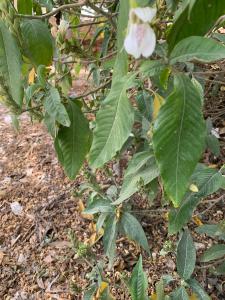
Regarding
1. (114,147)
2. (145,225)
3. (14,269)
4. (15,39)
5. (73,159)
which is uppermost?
(15,39)

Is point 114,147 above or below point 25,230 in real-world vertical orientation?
above

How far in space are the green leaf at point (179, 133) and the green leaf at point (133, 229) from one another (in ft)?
2.72

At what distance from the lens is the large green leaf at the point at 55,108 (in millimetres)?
887

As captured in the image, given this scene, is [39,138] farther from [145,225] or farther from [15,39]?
[15,39]

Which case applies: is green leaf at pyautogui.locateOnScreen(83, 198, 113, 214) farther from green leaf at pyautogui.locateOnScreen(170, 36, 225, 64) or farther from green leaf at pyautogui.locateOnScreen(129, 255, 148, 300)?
green leaf at pyautogui.locateOnScreen(170, 36, 225, 64)

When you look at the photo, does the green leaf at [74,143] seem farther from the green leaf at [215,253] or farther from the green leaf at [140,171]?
the green leaf at [215,253]

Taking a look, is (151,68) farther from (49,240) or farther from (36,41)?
(49,240)

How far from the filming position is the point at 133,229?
1.43 m

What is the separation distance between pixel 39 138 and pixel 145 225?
89cm

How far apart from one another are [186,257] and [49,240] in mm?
710

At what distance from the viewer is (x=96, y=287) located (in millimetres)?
1439

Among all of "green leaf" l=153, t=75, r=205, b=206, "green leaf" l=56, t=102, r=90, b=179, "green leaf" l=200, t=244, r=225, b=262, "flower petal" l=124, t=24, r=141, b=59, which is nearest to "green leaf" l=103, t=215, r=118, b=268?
"green leaf" l=200, t=244, r=225, b=262

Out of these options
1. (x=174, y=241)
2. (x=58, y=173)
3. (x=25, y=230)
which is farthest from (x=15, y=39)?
(x=58, y=173)

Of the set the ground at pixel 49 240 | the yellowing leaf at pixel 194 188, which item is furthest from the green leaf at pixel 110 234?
the yellowing leaf at pixel 194 188
